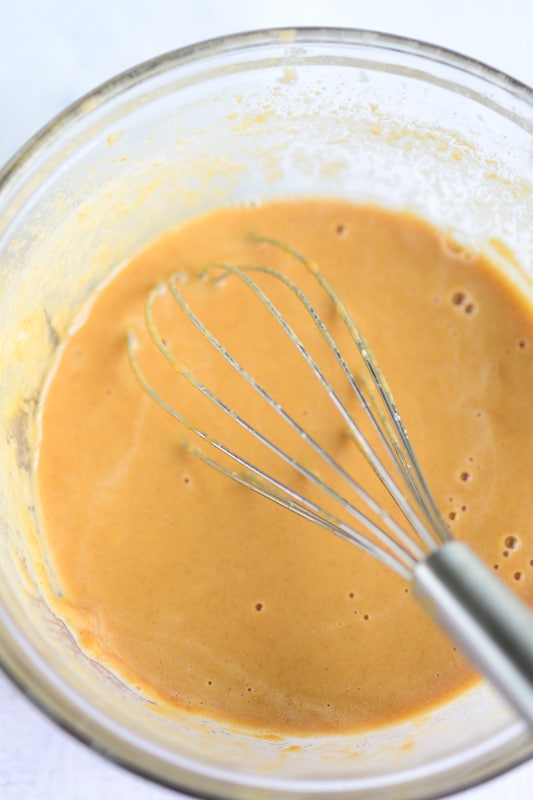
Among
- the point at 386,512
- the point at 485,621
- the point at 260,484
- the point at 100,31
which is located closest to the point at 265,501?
the point at 260,484

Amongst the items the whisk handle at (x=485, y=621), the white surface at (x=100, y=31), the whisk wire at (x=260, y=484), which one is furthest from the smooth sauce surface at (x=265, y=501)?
the whisk handle at (x=485, y=621)

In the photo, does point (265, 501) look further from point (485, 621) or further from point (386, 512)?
point (485, 621)

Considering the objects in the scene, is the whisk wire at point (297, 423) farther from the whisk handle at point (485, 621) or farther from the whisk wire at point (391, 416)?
the whisk handle at point (485, 621)

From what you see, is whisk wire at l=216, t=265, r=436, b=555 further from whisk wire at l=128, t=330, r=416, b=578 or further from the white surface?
the white surface

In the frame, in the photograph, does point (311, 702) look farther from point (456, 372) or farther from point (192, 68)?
point (192, 68)

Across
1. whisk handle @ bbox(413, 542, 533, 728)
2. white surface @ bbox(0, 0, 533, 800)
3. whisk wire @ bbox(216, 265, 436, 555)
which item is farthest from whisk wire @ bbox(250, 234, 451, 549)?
white surface @ bbox(0, 0, 533, 800)

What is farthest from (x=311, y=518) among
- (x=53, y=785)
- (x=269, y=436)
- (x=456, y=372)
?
(x=53, y=785)
